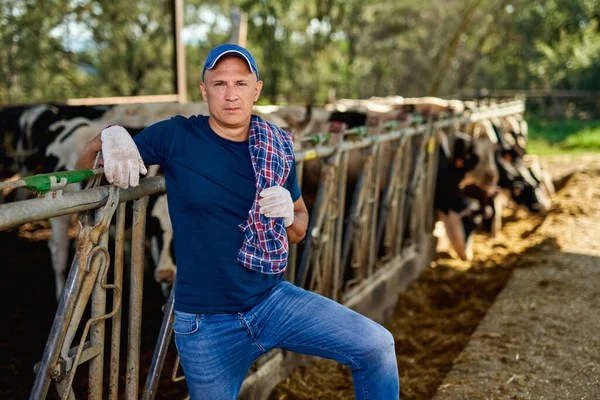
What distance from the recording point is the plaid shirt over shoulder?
6.63ft

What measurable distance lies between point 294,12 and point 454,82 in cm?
765

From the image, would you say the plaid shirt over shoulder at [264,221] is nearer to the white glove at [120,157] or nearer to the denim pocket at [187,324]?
the denim pocket at [187,324]

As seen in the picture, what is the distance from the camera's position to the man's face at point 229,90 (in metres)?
2.02

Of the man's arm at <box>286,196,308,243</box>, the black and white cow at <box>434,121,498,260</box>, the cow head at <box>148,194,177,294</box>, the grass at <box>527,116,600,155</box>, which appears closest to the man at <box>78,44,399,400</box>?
the man's arm at <box>286,196,308,243</box>

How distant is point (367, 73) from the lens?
24.2 m

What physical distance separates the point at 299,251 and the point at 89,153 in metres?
3.04

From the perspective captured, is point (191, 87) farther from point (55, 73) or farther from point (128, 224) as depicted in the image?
point (128, 224)

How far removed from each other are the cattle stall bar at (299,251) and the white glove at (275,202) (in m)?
0.47

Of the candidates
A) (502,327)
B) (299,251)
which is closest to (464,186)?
(299,251)

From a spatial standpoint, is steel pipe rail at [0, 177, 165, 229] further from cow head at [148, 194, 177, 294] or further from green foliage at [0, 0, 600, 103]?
green foliage at [0, 0, 600, 103]

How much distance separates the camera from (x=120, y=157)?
1.88 m

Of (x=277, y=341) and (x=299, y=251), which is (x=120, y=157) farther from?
(x=299, y=251)

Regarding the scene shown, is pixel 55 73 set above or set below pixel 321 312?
above

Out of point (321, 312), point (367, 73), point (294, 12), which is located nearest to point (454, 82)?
point (367, 73)
